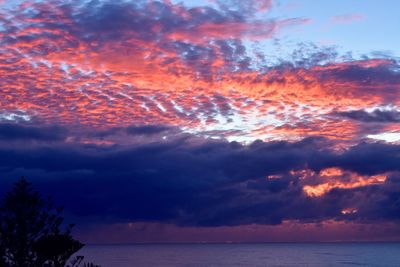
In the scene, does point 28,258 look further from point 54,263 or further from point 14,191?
point 14,191

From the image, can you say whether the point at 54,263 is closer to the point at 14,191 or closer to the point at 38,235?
the point at 38,235

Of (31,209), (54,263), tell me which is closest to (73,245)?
(54,263)

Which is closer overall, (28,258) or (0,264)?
(0,264)

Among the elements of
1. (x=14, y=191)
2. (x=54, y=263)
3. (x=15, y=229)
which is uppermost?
(x=14, y=191)

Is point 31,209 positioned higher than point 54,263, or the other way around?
point 31,209

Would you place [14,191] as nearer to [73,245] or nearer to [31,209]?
[31,209]

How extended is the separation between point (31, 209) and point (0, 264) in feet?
16.8

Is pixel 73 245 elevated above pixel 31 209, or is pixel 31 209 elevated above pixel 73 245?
pixel 31 209

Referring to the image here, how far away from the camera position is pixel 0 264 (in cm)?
3703

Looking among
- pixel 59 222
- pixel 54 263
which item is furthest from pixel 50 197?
pixel 54 263

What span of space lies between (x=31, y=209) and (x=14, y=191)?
1.92 metres

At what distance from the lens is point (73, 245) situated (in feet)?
128

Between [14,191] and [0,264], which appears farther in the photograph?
[14,191]

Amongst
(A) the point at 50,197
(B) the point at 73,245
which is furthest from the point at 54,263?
(A) the point at 50,197
